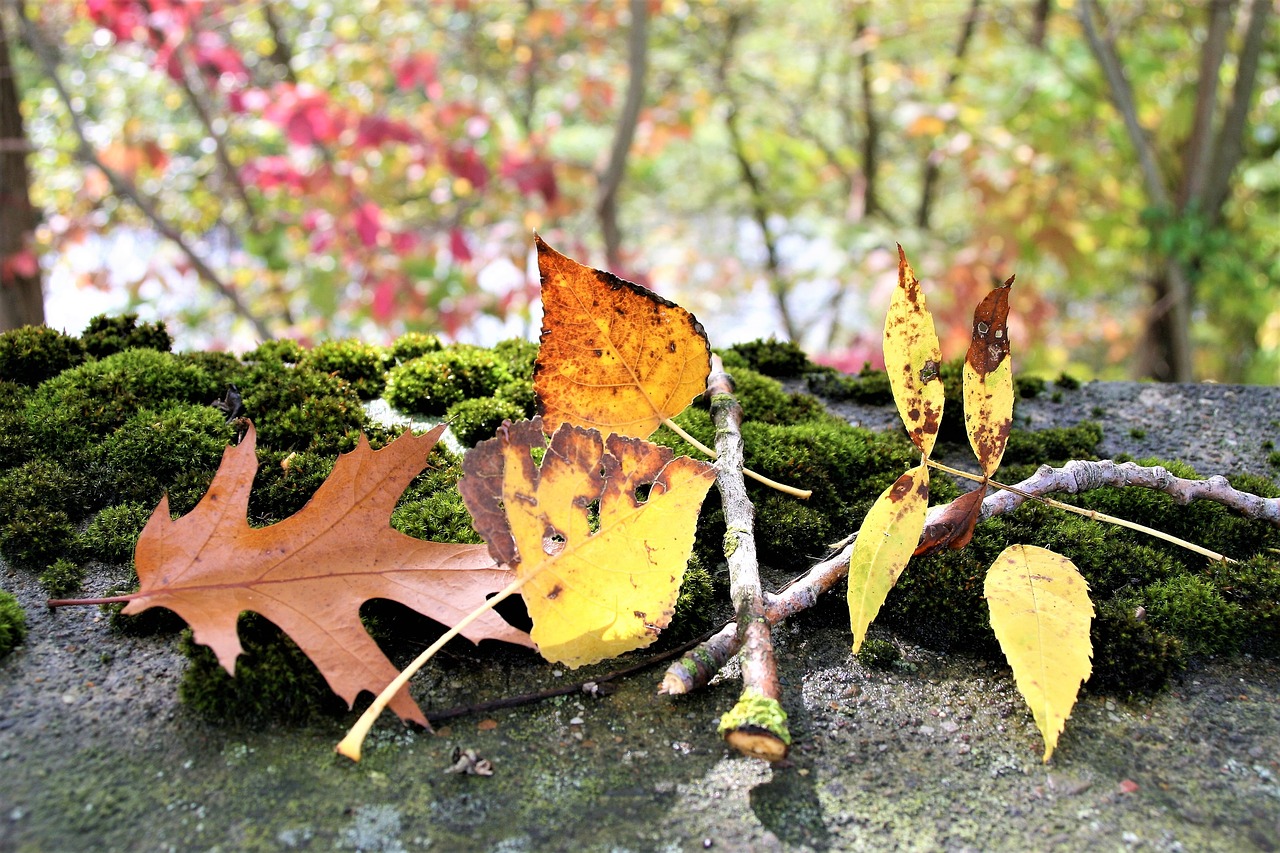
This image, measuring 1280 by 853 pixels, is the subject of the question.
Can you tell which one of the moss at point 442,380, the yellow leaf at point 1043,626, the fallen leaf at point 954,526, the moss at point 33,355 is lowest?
the yellow leaf at point 1043,626

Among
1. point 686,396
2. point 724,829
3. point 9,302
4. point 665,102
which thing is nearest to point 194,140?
point 9,302

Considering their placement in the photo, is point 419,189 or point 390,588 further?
point 419,189

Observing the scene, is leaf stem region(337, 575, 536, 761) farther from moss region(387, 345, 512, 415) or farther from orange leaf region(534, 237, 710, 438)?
moss region(387, 345, 512, 415)

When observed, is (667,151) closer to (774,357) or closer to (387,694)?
(774,357)

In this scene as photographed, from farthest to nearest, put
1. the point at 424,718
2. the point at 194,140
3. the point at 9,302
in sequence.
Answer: the point at 194,140
the point at 9,302
the point at 424,718

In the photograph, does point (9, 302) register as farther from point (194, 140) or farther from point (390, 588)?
point (390, 588)

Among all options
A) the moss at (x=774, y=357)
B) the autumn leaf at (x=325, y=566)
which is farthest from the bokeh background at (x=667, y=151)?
the autumn leaf at (x=325, y=566)

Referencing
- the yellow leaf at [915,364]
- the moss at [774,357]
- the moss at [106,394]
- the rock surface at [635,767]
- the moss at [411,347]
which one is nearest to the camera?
the rock surface at [635,767]

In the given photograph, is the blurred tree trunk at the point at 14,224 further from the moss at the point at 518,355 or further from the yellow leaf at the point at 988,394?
the yellow leaf at the point at 988,394

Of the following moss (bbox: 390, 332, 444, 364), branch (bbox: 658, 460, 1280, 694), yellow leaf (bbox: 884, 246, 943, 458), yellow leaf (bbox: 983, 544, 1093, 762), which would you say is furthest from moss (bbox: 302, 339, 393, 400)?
yellow leaf (bbox: 983, 544, 1093, 762)
